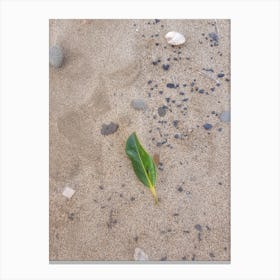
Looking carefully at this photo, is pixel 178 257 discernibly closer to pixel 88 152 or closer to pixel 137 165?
pixel 137 165

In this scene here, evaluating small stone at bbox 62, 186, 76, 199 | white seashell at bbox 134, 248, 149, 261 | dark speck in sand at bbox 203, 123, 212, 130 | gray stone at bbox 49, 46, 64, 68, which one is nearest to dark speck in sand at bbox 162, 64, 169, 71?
dark speck in sand at bbox 203, 123, 212, 130

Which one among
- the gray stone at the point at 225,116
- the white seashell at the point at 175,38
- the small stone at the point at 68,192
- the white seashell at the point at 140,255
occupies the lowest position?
A: the white seashell at the point at 140,255

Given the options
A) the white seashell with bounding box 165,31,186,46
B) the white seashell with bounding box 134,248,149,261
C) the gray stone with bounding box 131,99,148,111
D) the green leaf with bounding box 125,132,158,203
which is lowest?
the white seashell with bounding box 134,248,149,261

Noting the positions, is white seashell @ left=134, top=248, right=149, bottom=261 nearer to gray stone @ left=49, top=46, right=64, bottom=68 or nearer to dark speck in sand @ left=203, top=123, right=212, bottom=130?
dark speck in sand @ left=203, top=123, right=212, bottom=130

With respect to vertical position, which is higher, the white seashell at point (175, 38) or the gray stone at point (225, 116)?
the white seashell at point (175, 38)

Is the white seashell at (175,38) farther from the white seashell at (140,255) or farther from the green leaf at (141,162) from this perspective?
the white seashell at (140,255)

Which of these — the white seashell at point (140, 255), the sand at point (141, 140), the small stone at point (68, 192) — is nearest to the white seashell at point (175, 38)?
the sand at point (141, 140)
